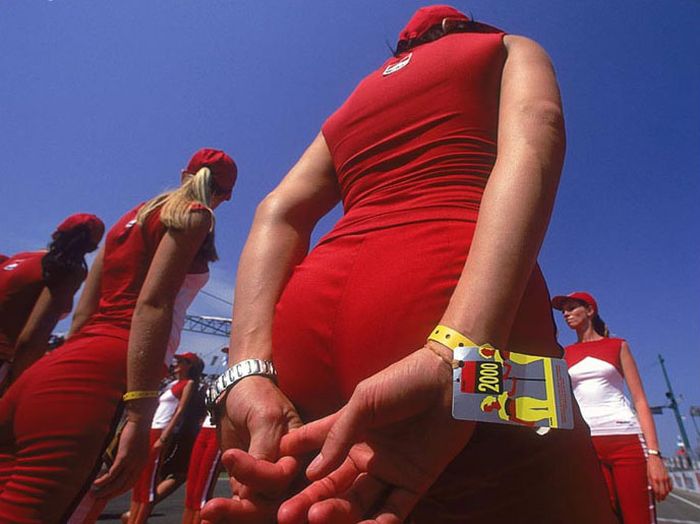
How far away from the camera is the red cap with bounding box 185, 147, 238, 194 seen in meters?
2.41

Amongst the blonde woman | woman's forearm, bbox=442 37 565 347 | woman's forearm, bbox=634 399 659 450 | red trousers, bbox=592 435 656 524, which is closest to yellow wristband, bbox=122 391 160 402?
the blonde woman

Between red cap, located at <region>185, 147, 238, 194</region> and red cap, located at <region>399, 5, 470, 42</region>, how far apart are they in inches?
52.2

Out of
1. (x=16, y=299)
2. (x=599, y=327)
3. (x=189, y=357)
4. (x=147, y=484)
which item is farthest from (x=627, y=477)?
(x=189, y=357)

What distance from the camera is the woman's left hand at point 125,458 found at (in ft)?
5.57

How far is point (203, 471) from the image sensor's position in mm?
4793

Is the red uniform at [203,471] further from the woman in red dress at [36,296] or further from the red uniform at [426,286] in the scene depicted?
the red uniform at [426,286]

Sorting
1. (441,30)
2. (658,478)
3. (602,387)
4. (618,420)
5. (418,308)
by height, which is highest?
(441,30)

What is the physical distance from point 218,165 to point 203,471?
3.71 meters

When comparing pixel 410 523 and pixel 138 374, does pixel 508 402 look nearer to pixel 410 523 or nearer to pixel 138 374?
pixel 410 523

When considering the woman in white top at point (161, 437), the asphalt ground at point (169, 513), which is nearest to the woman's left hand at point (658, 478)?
the woman in white top at point (161, 437)

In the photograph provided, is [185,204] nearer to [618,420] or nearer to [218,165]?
[218,165]

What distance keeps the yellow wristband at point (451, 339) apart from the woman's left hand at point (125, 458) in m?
1.44

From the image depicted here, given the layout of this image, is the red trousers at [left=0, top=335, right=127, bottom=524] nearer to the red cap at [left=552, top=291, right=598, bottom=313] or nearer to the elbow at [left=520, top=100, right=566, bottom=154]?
the elbow at [left=520, top=100, right=566, bottom=154]

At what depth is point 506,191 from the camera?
801 mm
